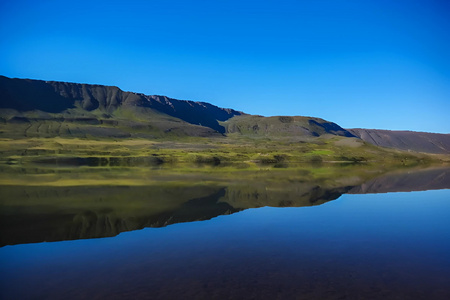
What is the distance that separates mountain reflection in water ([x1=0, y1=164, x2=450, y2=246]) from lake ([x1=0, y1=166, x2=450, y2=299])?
115 millimetres

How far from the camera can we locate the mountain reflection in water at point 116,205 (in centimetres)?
2049

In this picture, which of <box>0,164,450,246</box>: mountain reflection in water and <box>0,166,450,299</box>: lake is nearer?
<box>0,166,450,299</box>: lake

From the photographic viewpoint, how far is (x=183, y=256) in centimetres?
1566

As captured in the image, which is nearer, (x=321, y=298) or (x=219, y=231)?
(x=321, y=298)

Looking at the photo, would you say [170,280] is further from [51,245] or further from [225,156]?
[225,156]

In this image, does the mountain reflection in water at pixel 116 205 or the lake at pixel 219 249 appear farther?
the mountain reflection in water at pixel 116 205

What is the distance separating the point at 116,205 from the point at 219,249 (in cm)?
1467

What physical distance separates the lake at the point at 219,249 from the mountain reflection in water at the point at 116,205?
0.11m

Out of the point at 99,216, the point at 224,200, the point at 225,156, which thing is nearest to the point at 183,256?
the point at 99,216

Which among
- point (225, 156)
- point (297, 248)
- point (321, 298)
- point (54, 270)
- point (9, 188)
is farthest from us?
point (225, 156)

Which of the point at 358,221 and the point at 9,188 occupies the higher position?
the point at 358,221

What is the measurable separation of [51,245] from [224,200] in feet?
57.9

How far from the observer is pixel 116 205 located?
28500mm

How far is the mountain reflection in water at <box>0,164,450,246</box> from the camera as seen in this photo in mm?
20489
